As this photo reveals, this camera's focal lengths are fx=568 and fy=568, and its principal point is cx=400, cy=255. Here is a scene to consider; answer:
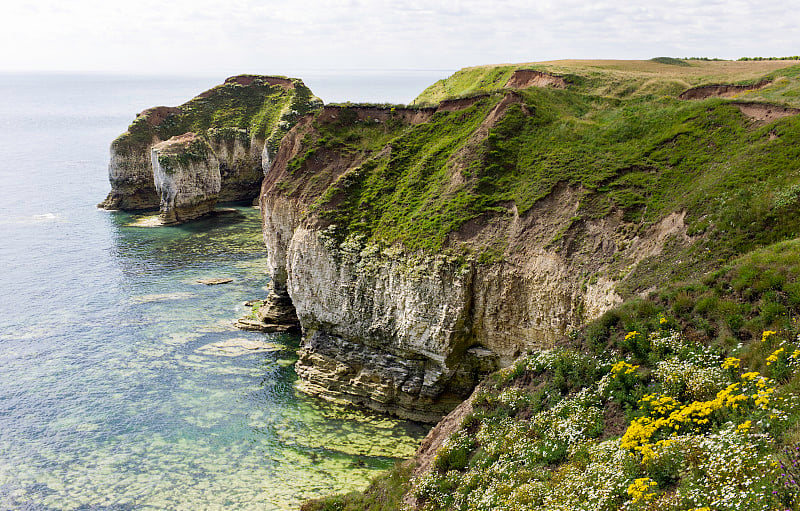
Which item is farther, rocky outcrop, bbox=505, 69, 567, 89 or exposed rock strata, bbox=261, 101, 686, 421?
rocky outcrop, bbox=505, 69, 567, 89

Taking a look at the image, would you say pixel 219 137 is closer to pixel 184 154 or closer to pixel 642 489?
pixel 184 154

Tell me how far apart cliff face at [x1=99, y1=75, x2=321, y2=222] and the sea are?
2792 centimetres

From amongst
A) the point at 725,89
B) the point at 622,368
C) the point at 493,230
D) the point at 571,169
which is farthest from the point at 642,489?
the point at 725,89

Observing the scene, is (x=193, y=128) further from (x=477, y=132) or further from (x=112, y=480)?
(x=112, y=480)

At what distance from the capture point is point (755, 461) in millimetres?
13812

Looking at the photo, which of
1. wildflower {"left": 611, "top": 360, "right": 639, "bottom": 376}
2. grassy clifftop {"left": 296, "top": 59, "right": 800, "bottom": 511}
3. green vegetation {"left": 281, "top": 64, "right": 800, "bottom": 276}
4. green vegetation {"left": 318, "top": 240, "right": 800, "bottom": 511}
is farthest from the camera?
green vegetation {"left": 281, "top": 64, "right": 800, "bottom": 276}

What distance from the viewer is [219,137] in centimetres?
11194

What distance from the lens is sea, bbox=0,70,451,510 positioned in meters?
33.0

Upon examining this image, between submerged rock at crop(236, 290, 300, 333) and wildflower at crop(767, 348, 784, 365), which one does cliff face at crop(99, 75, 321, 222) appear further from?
wildflower at crop(767, 348, 784, 365)

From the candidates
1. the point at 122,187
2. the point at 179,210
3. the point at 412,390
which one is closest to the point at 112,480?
the point at 412,390

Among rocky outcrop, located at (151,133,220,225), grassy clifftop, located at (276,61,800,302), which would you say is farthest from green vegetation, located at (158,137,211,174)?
grassy clifftop, located at (276,61,800,302)

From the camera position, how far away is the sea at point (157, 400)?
33000 mm

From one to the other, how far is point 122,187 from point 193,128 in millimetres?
18457

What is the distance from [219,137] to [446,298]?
289ft
